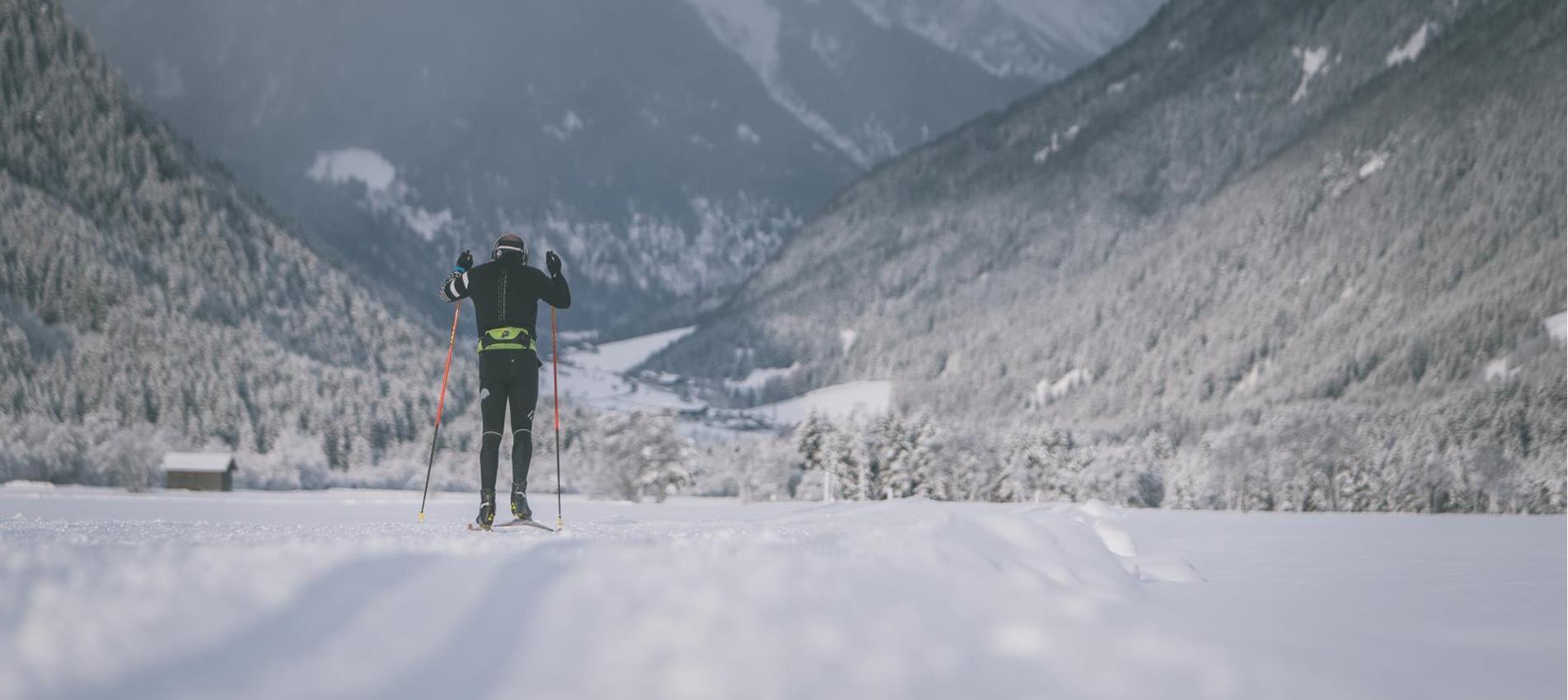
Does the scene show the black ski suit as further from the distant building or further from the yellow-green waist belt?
the distant building

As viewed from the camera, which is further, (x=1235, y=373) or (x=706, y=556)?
(x=1235, y=373)

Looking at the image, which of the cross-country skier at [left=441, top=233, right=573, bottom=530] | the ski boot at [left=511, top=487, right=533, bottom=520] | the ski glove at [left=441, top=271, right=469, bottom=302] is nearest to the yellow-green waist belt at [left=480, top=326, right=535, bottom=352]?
the cross-country skier at [left=441, top=233, right=573, bottom=530]

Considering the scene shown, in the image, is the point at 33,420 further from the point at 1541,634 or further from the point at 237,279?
the point at 1541,634

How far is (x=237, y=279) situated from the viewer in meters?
135

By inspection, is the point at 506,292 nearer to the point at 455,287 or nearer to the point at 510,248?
the point at 510,248

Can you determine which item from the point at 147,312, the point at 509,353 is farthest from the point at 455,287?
the point at 147,312

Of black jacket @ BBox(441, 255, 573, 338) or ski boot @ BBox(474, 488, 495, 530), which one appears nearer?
ski boot @ BBox(474, 488, 495, 530)

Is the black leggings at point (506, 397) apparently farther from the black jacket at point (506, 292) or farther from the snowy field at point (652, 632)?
the snowy field at point (652, 632)

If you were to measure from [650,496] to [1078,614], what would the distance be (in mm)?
47647

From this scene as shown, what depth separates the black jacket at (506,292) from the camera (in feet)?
A: 28.8

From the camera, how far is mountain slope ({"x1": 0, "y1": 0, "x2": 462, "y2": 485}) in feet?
297

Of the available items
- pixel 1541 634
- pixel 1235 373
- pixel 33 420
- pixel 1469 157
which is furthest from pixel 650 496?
pixel 1469 157

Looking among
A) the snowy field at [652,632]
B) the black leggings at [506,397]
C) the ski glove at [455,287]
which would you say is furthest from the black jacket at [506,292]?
the snowy field at [652,632]

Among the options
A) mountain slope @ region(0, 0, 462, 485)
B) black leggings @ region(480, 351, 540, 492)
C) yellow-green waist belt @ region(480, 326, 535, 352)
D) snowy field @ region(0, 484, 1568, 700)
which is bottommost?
snowy field @ region(0, 484, 1568, 700)
